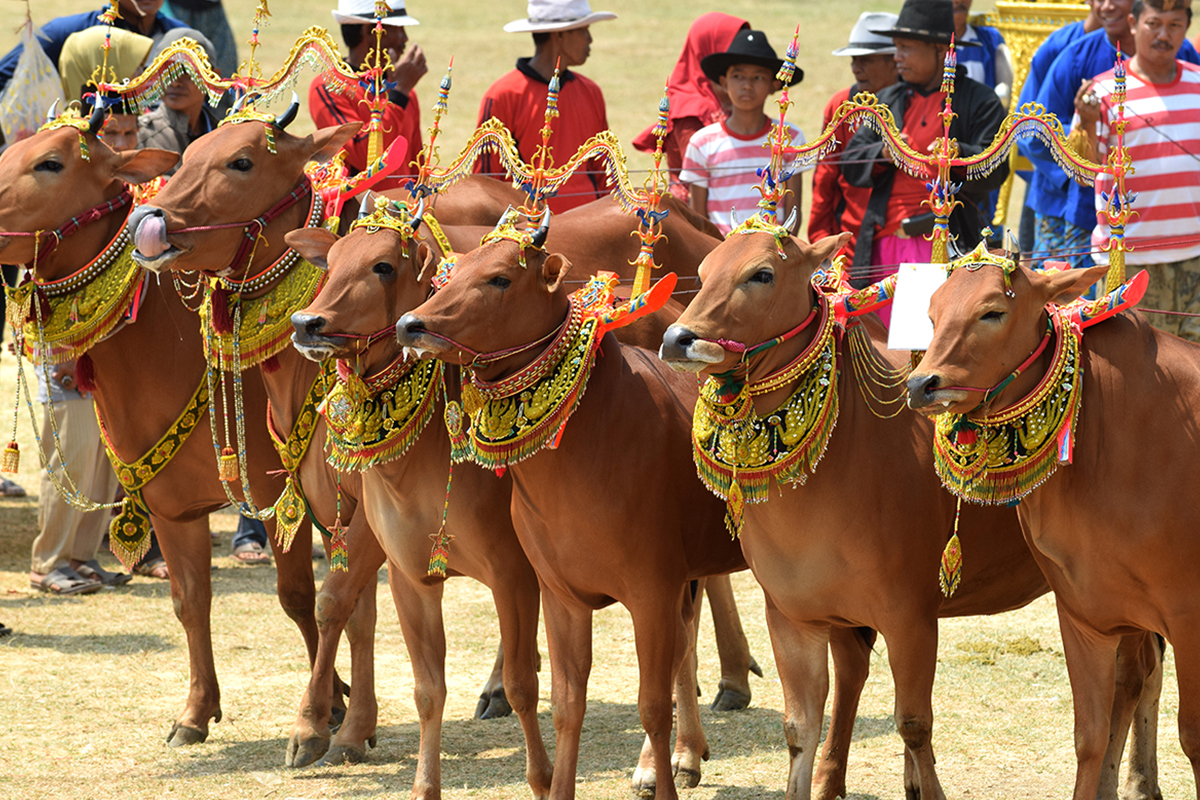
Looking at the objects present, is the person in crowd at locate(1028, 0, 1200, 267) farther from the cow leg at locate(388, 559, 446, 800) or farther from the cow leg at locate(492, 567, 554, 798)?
the cow leg at locate(388, 559, 446, 800)

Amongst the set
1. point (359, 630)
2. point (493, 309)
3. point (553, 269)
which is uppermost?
point (553, 269)

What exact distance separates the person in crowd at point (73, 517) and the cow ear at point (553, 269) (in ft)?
14.7

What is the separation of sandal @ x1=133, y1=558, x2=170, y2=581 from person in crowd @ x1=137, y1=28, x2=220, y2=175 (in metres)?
2.64

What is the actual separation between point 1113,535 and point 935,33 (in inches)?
155

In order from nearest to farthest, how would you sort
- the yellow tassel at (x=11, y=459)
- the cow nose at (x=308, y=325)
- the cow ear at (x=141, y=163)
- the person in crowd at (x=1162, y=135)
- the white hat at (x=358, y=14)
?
the cow nose at (x=308, y=325)
the cow ear at (x=141, y=163)
the yellow tassel at (x=11, y=459)
the person in crowd at (x=1162, y=135)
the white hat at (x=358, y=14)

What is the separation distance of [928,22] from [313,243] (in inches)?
146

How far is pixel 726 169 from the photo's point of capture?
8.11 meters

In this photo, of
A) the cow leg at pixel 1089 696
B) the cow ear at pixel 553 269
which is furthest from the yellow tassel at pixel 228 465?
the cow leg at pixel 1089 696

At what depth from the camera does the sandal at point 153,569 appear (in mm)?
8898

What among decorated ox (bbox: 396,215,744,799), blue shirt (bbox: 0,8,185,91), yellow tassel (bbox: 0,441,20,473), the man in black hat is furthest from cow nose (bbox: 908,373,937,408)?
blue shirt (bbox: 0,8,185,91)

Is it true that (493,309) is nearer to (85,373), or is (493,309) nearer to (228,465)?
(228,465)

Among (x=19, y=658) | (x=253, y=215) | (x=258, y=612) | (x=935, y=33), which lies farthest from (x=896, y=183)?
(x=19, y=658)

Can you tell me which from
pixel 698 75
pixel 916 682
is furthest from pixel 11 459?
pixel 698 75

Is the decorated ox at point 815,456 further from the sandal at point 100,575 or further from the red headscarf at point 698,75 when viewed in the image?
the sandal at point 100,575
